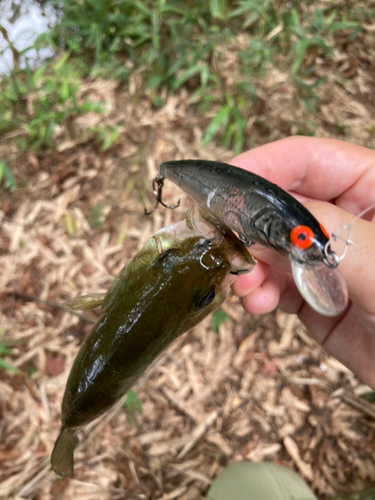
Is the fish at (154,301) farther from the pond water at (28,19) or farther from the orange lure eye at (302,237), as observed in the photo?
the pond water at (28,19)

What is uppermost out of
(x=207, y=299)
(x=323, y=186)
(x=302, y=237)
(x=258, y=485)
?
(x=302, y=237)

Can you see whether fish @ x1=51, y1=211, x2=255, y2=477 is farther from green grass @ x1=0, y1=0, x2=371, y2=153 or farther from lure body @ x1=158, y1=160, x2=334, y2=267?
green grass @ x1=0, y1=0, x2=371, y2=153

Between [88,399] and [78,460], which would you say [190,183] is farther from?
[78,460]

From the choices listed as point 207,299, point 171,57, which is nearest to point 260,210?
point 207,299

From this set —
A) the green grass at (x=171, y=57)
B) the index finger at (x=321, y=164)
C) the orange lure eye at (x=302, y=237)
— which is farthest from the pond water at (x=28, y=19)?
the orange lure eye at (x=302, y=237)

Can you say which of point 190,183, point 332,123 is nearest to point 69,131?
point 190,183

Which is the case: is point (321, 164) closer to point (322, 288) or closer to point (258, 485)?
point (322, 288)
